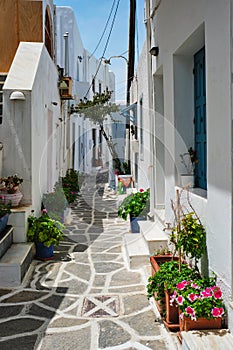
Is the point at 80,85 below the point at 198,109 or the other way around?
the other way around

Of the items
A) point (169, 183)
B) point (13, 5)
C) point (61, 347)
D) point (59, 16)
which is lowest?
point (61, 347)

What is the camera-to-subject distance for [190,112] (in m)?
5.83

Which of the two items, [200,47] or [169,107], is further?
[169,107]

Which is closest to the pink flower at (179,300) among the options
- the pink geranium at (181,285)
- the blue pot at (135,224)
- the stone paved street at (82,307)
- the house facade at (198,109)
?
the pink geranium at (181,285)

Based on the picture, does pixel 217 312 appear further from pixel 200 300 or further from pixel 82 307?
pixel 82 307

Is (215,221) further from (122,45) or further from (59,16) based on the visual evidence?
(59,16)

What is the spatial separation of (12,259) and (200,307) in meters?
3.44

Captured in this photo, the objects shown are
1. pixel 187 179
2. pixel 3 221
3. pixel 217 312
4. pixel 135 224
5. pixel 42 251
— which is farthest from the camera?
pixel 135 224

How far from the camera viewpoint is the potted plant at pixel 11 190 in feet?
23.3

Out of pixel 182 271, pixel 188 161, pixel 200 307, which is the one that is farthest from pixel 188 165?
pixel 200 307

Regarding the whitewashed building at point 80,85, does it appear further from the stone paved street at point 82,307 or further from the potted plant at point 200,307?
the potted plant at point 200,307

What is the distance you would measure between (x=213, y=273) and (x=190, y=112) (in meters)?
2.76

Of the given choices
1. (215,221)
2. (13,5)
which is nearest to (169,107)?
(215,221)

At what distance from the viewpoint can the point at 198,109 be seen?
18.4 ft
